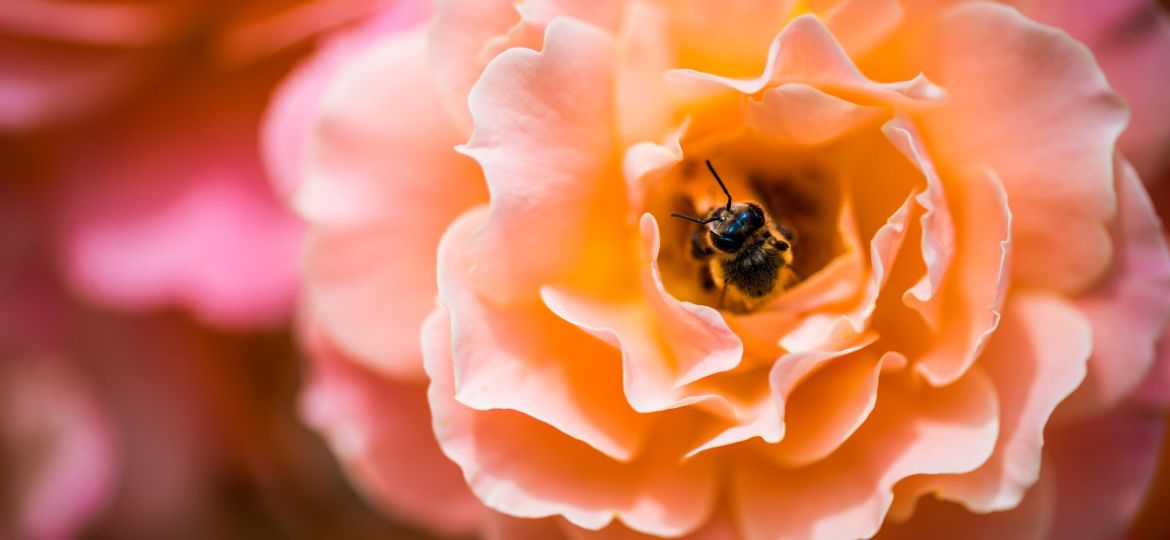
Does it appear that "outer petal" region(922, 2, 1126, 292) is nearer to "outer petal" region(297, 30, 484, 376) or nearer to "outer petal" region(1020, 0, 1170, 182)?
"outer petal" region(1020, 0, 1170, 182)

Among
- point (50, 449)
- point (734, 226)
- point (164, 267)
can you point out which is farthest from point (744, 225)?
point (50, 449)

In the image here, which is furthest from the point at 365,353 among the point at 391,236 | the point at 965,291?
the point at 965,291

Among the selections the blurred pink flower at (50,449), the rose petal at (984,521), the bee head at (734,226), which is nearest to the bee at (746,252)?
the bee head at (734,226)

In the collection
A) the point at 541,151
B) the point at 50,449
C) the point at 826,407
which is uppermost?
the point at 541,151

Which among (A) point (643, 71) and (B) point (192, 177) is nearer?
(A) point (643, 71)

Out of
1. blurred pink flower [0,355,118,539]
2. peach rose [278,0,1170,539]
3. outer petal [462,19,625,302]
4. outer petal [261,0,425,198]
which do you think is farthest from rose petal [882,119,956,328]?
blurred pink flower [0,355,118,539]

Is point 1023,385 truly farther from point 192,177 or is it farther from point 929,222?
point 192,177
